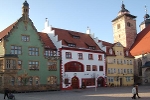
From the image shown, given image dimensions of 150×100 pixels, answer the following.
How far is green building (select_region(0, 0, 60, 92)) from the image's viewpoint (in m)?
32.4

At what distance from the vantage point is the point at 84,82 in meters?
42.8

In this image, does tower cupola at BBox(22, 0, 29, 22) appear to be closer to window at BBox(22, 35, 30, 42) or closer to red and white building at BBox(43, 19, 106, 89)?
window at BBox(22, 35, 30, 42)

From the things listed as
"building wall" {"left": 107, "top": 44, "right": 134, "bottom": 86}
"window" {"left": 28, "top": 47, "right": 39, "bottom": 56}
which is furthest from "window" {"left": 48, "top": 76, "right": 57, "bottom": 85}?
"building wall" {"left": 107, "top": 44, "right": 134, "bottom": 86}

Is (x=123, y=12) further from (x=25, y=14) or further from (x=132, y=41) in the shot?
(x=25, y=14)

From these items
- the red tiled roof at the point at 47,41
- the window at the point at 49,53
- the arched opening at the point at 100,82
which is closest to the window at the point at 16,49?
the window at the point at 49,53

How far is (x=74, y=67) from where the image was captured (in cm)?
4175

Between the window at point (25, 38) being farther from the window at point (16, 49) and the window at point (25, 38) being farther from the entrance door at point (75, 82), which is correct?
the entrance door at point (75, 82)

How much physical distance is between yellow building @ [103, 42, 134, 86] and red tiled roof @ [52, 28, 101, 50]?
4568mm

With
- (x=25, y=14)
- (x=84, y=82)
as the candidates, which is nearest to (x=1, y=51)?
(x=25, y=14)

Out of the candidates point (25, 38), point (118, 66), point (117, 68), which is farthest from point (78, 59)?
point (118, 66)

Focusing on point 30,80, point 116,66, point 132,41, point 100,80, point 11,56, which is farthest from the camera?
point 132,41

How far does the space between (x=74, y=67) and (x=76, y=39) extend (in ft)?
23.4

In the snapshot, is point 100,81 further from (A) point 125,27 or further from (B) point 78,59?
(A) point 125,27

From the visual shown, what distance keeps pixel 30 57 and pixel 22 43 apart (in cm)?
274
